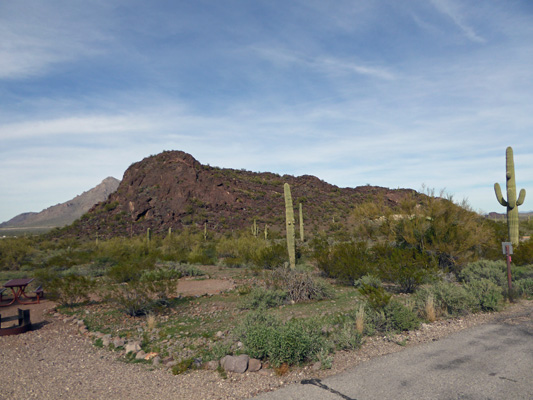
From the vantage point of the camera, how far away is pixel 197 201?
61219mm

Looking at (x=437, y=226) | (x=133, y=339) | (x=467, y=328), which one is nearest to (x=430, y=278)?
(x=437, y=226)

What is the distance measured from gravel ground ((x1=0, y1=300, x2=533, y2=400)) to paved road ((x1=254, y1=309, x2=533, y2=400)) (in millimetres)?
420

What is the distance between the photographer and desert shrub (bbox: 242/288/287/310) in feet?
40.4

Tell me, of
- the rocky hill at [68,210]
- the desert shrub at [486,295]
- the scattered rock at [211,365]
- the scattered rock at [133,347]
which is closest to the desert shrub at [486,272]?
the desert shrub at [486,295]

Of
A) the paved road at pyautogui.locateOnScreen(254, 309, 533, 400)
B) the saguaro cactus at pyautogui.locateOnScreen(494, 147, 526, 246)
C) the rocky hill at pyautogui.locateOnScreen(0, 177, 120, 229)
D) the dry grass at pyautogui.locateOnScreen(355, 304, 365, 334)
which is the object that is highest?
the rocky hill at pyautogui.locateOnScreen(0, 177, 120, 229)

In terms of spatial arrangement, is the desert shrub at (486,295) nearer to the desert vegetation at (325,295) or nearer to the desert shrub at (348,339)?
the desert vegetation at (325,295)

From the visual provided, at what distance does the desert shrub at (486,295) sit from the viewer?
33.6 feet

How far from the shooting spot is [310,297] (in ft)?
44.2

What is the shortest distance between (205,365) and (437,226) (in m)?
12.0

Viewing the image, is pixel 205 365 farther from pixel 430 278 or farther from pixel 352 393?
pixel 430 278

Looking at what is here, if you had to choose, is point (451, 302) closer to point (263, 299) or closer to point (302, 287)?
point (302, 287)

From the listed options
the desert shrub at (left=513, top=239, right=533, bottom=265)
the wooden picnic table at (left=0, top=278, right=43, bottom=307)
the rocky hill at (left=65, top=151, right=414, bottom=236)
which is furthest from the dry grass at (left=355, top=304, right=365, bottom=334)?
the rocky hill at (left=65, top=151, right=414, bottom=236)

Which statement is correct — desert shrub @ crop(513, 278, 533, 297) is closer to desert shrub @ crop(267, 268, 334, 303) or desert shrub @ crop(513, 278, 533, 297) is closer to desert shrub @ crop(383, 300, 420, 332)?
desert shrub @ crop(383, 300, 420, 332)

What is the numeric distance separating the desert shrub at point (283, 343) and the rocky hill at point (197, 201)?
→ 43.2m
